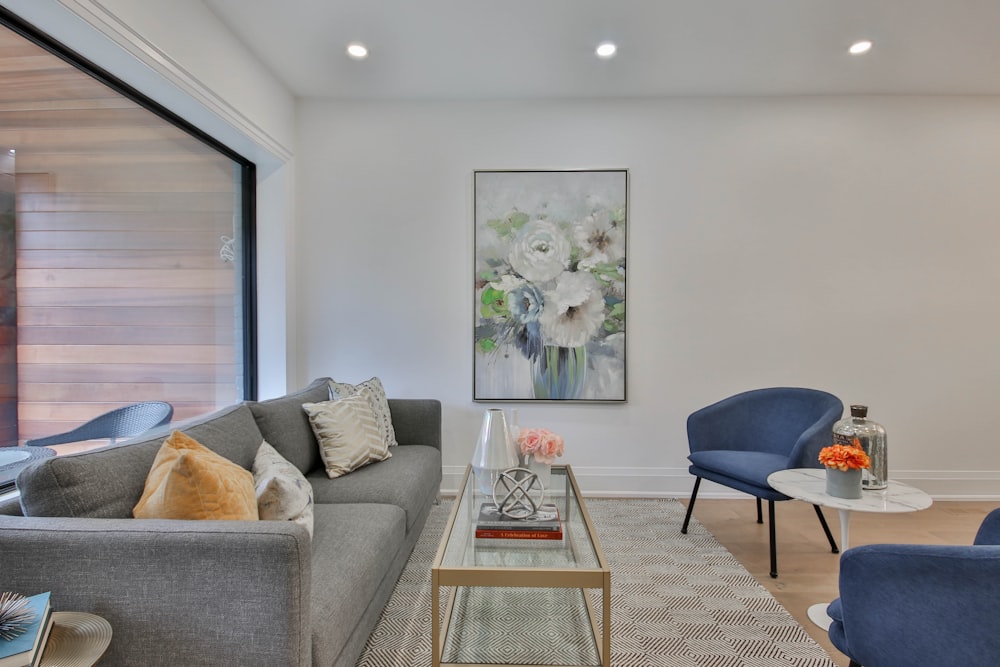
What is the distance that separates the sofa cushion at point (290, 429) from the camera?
218 cm

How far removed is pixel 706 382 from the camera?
337cm

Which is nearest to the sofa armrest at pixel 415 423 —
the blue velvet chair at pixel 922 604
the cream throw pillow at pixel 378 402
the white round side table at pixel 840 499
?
the cream throw pillow at pixel 378 402

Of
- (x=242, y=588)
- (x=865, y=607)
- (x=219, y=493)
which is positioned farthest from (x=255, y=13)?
(x=865, y=607)

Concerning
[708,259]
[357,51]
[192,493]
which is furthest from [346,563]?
[708,259]

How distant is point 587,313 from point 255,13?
7.98ft

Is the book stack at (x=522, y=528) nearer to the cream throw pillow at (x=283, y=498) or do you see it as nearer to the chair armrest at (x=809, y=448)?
the cream throw pillow at (x=283, y=498)

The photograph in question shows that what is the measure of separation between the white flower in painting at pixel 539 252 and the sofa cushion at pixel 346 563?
1836 mm

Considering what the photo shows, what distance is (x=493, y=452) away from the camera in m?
2.05

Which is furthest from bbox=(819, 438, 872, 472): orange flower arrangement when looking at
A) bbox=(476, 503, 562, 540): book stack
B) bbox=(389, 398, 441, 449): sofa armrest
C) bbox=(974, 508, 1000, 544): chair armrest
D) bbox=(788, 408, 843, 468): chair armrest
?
bbox=(389, 398, 441, 449): sofa armrest

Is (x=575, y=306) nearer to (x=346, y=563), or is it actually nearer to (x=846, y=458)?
(x=846, y=458)

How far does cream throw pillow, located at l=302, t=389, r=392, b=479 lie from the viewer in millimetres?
2355

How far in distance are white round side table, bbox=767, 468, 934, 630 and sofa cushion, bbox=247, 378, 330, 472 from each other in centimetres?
198

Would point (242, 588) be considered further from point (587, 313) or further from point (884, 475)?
point (587, 313)

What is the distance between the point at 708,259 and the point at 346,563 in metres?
2.87
